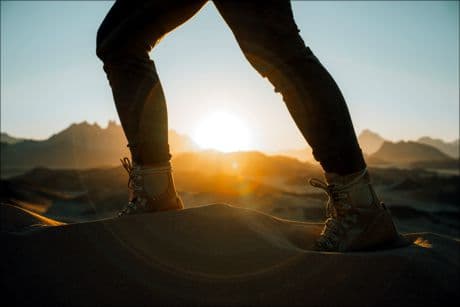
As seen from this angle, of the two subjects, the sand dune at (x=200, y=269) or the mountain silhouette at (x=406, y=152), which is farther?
the mountain silhouette at (x=406, y=152)

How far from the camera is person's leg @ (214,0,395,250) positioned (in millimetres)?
1191

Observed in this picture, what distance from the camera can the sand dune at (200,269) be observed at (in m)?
0.88

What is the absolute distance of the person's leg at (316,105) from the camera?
1191 millimetres

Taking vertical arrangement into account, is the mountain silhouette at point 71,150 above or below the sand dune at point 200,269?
above

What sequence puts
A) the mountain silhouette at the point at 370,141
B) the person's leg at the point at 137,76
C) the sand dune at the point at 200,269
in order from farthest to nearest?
1. the mountain silhouette at the point at 370,141
2. the person's leg at the point at 137,76
3. the sand dune at the point at 200,269

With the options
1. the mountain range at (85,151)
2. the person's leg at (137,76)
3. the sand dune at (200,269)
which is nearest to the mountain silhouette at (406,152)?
the mountain range at (85,151)

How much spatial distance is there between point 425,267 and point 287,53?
75cm

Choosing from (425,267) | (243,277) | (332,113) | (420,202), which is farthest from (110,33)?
(420,202)

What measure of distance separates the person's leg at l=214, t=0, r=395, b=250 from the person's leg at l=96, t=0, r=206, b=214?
35 cm

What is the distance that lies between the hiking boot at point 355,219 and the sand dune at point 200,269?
5.9 inches

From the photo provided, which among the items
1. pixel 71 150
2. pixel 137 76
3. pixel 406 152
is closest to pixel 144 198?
pixel 137 76

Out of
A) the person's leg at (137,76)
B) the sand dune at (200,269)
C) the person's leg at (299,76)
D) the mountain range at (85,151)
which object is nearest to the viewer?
the sand dune at (200,269)

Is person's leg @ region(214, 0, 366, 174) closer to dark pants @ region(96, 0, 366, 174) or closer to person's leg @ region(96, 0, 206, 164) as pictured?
dark pants @ region(96, 0, 366, 174)

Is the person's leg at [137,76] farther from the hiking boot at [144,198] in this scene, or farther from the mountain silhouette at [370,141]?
the mountain silhouette at [370,141]
